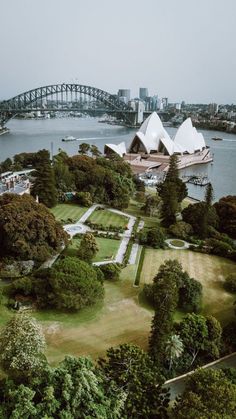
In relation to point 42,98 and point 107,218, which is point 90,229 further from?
point 42,98

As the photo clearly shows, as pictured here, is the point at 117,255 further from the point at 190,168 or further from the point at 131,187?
the point at 190,168

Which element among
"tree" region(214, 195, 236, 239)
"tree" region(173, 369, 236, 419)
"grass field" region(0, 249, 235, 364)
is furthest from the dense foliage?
"tree" region(214, 195, 236, 239)

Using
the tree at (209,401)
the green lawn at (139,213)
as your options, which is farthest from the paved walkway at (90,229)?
the tree at (209,401)

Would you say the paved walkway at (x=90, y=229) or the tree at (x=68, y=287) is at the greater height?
the tree at (x=68, y=287)

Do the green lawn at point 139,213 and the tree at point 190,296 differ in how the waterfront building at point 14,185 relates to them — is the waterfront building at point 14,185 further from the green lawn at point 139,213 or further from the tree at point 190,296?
the tree at point 190,296

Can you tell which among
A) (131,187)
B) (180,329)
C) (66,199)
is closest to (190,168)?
(131,187)
